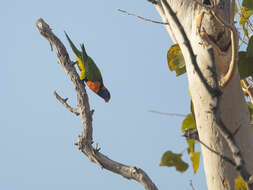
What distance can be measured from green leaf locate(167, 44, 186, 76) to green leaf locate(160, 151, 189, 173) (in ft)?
0.86

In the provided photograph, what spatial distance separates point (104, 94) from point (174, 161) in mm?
2737

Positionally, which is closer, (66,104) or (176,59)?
(176,59)

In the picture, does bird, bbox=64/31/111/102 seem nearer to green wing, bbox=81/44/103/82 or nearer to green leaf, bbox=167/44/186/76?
green wing, bbox=81/44/103/82

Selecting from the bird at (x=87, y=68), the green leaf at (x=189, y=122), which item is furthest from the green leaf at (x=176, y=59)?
the bird at (x=87, y=68)

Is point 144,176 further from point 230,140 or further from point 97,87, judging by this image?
point 97,87

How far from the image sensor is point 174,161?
47cm

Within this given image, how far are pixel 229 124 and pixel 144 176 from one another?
29cm

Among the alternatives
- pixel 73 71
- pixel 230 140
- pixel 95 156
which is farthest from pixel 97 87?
pixel 230 140

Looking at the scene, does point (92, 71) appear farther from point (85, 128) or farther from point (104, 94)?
point (85, 128)

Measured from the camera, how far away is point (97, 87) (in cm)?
276

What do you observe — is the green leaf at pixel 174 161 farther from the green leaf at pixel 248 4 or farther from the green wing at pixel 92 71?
the green wing at pixel 92 71

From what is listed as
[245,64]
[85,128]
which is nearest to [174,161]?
[245,64]

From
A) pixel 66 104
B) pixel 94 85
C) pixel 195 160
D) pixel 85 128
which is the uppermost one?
pixel 94 85

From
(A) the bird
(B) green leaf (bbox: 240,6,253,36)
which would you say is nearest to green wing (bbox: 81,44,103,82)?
(A) the bird
